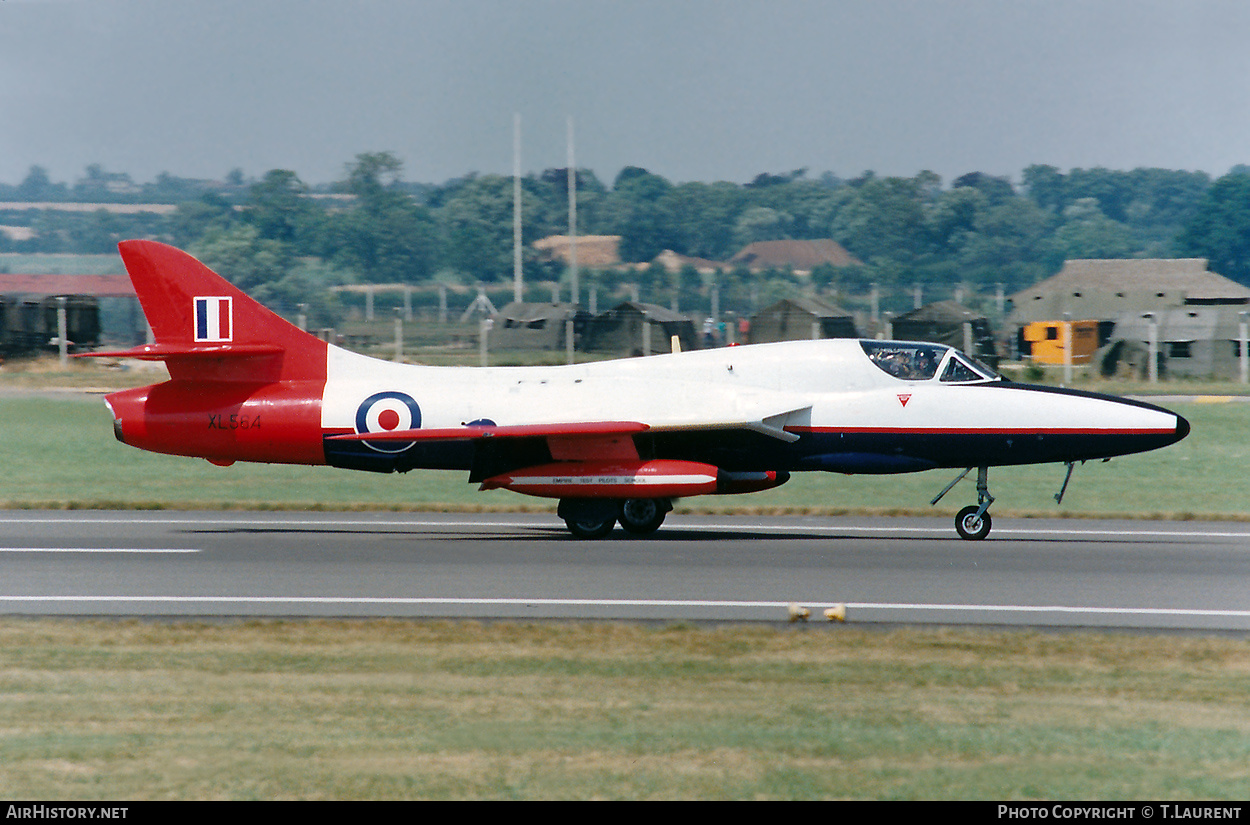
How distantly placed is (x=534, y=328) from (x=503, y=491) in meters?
18.4

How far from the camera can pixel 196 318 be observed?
16.8 m

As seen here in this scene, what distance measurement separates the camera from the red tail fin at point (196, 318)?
659 inches

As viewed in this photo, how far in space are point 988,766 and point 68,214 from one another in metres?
58.2

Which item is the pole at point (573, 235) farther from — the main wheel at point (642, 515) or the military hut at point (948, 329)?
the main wheel at point (642, 515)

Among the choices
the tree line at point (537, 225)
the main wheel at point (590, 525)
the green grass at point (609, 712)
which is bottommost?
the main wheel at point (590, 525)

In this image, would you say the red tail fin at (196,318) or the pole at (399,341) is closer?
the red tail fin at (196,318)

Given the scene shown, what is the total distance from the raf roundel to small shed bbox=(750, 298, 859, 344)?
21235 millimetres

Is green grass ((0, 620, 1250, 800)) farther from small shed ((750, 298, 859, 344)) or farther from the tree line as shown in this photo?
the tree line

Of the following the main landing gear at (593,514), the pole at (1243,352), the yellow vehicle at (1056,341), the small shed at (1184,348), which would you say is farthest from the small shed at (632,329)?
the main landing gear at (593,514)

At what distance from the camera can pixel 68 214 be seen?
57.0 meters

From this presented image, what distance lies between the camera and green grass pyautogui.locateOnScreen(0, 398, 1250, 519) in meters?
19.6

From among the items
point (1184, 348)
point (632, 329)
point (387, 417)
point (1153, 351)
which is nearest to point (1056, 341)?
point (1184, 348)

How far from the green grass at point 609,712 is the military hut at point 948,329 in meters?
25.5
